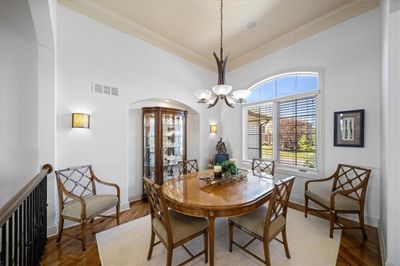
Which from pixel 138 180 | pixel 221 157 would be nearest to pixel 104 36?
pixel 138 180

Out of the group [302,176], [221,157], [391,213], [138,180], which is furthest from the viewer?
[221,157]

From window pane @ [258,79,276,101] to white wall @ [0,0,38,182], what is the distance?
180 inches

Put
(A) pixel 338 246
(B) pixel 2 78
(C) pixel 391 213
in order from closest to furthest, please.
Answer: (C) pixel 391 213
(A) pixel 338 246
(B) pixel 2 78

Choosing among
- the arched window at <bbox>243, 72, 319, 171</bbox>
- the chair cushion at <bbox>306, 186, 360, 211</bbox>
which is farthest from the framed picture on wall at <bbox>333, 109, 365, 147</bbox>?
the chair cushion at <bbox>306, 186, 360, 211</bbox>

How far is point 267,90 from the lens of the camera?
4.35 metres

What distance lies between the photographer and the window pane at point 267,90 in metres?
4.21

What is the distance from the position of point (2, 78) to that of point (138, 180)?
9.26ft

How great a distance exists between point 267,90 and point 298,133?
1353 millimetres

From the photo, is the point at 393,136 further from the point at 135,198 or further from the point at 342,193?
the point at 135,198

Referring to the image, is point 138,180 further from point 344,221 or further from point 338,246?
point 344,221

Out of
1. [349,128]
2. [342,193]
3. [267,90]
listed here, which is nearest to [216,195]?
[342,193]

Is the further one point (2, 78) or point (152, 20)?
point (152, 20)

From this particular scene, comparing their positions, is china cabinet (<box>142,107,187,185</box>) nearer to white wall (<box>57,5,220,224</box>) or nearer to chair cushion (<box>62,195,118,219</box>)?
white wall (<box>57,5,220,224</box>)

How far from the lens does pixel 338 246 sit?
86.7 inches
